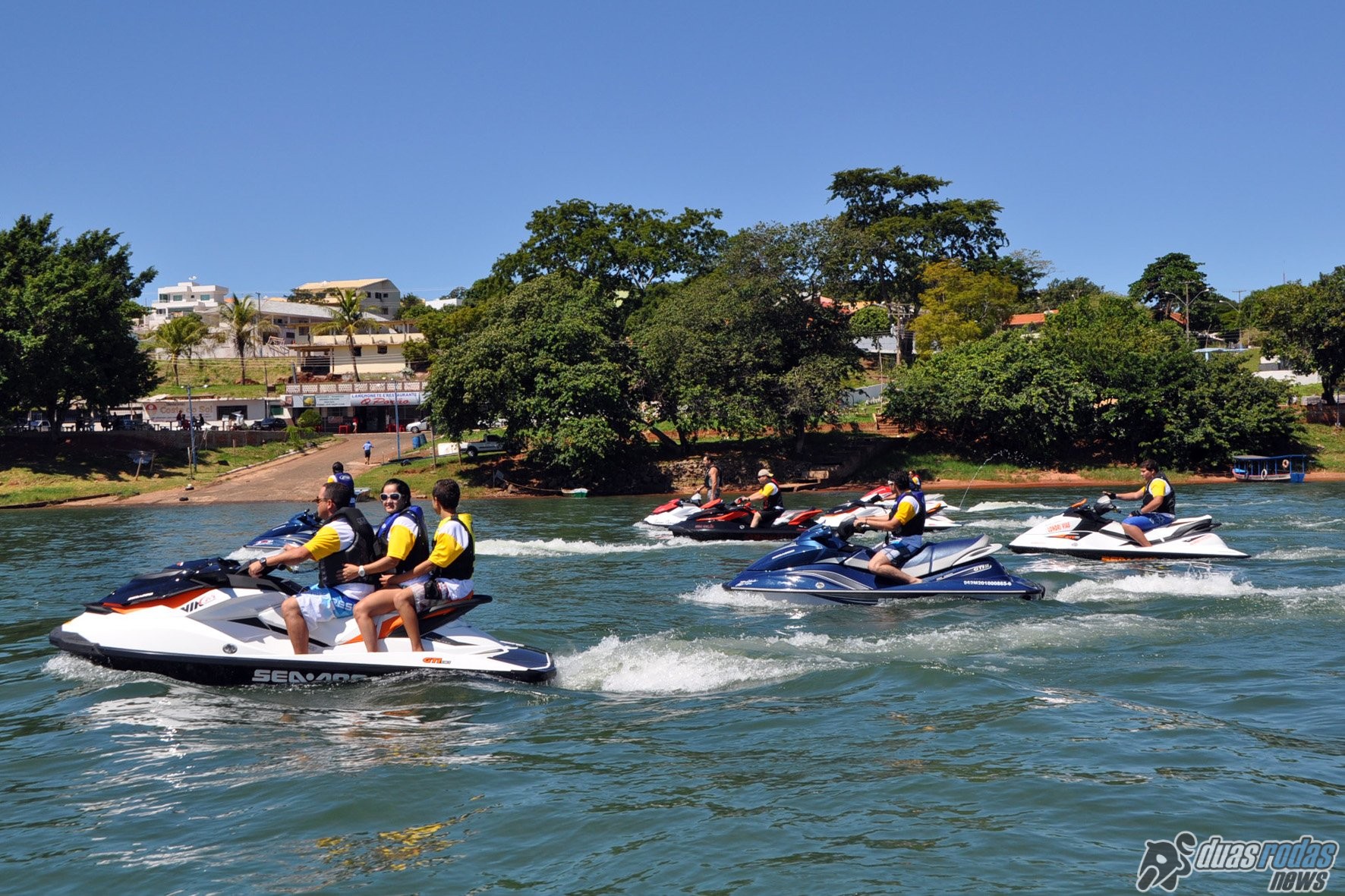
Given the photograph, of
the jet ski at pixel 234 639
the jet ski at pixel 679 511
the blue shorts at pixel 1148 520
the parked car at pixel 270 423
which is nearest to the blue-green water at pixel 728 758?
the jet ski at pixel 234 639

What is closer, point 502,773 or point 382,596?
point 502,773

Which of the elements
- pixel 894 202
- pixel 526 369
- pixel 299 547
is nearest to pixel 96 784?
pixel 299 547

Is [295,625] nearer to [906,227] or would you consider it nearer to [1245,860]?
[1245,860]

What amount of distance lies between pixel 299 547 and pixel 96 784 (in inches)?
103

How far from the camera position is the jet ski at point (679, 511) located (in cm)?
2609

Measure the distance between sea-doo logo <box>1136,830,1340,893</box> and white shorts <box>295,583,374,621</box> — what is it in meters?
7.31

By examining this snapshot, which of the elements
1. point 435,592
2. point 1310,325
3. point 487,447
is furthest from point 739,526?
point 1310,325

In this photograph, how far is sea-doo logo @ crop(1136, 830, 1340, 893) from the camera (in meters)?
6.68

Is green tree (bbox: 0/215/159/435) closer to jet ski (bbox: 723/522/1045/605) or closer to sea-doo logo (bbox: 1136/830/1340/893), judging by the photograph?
jet ski (bbox: 723/522/1045/605)

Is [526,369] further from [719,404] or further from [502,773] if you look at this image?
[502,773]

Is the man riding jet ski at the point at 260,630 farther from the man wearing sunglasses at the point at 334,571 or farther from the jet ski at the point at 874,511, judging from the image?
the jet ski at the point at 874,511

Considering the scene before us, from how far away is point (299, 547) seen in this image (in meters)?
10.7

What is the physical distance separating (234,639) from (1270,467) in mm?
46585

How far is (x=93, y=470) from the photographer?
49656 mm
